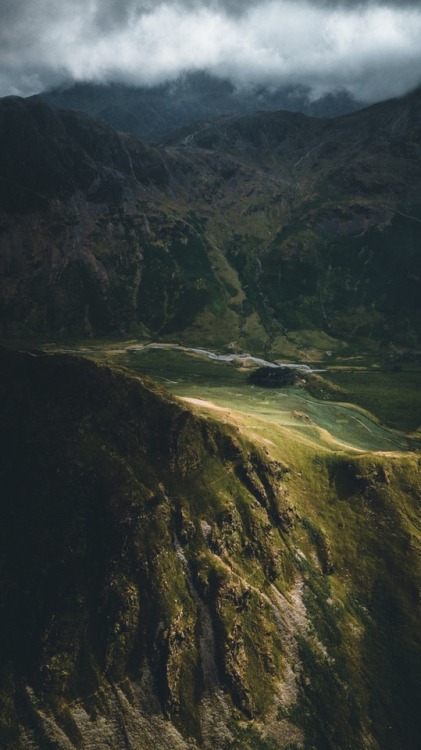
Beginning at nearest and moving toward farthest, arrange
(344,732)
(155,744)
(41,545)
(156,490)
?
1. (155,744)
2. (344,732)
3. (41,545)
4. (156,490)

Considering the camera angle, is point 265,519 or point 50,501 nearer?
point 50,501

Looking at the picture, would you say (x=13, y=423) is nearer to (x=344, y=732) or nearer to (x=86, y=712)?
(x=86, y=712)

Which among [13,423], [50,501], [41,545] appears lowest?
[41,545]

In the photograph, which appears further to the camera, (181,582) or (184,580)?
(184,580)

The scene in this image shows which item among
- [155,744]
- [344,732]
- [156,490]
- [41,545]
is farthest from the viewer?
[156,490]

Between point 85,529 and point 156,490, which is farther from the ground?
point 156,490

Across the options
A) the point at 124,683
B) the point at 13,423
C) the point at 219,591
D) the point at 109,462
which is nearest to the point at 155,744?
the point at 124,683

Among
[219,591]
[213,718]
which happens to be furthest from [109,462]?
[213,718]

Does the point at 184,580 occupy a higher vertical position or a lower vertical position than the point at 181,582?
higher
